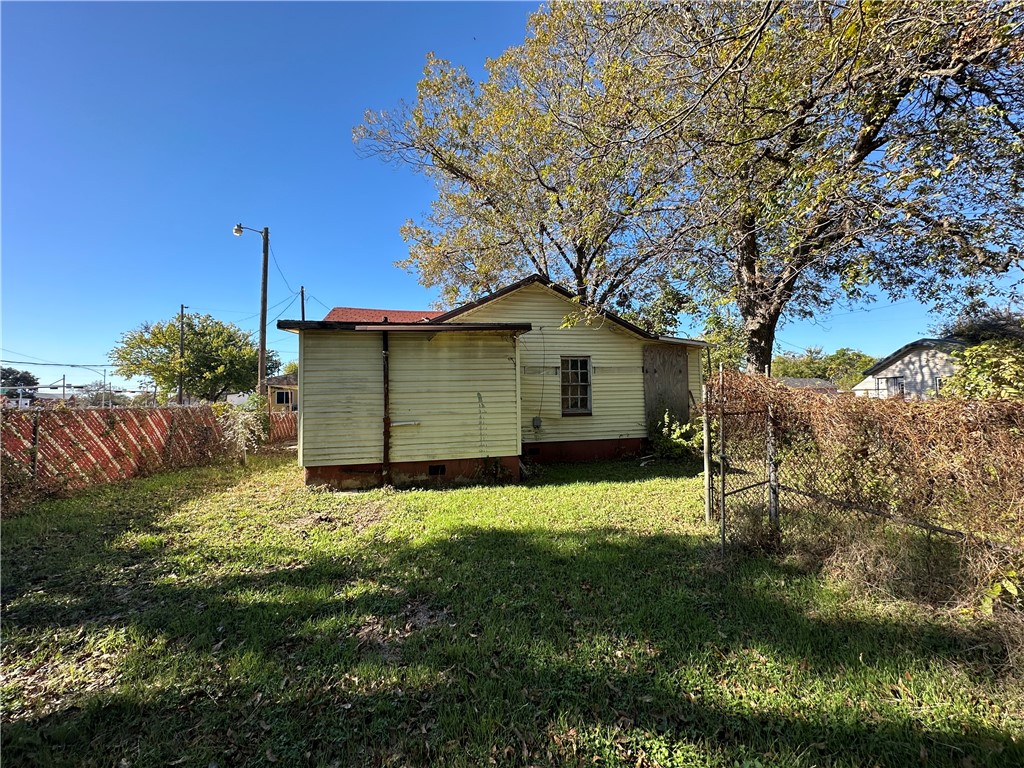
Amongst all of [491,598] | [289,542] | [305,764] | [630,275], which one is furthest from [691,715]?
[630,275]

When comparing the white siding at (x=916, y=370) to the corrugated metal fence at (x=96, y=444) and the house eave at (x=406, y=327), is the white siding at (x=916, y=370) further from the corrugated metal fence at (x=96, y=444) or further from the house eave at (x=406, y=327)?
the corrugated metal fence at (x=96, y=444)

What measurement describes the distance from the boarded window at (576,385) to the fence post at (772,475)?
655 centimetres

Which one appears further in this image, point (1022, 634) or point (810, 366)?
point (810, 366)

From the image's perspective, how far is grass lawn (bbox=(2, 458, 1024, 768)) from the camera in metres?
2.11

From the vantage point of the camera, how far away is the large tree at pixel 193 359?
29.0 m

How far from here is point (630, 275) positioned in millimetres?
9367

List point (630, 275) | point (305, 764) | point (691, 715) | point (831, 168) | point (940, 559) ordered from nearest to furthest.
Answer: point (305, 764)
point (691, 715)
point (940, 559)
point (831, 168)
point (630, 275)

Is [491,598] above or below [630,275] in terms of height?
below

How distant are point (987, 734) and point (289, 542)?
5.87 meters

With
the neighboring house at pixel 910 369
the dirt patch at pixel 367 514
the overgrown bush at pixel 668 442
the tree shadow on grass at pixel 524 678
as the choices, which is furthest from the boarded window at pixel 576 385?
the neighboring house at pixel 910 369

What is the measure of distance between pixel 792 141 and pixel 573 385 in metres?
6.56

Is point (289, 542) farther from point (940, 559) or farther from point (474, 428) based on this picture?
point (940, 559)

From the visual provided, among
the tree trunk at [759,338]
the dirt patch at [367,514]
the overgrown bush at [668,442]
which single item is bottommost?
the dirt patch at [367,514]

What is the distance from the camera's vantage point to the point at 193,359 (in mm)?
30547
